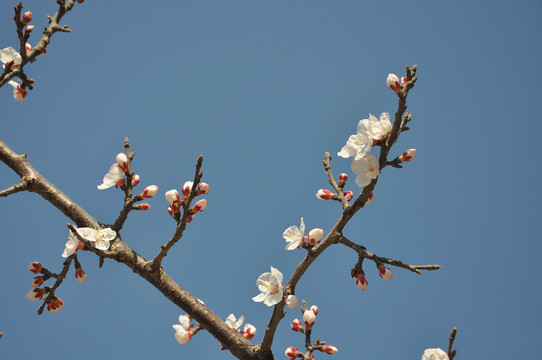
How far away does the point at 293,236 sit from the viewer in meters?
3.08

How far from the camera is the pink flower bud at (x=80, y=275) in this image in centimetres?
303

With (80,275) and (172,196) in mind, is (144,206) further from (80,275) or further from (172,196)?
(80,275)

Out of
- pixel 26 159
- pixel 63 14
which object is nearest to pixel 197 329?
pixel 26 159

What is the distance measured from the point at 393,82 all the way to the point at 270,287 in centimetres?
172

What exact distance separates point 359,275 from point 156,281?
54.9 inches

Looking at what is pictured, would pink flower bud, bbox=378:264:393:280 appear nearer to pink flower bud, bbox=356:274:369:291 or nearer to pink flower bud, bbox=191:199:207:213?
pink flower bud, bbox=356:274:369:291

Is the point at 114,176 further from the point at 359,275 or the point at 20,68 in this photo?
the point at 359,275

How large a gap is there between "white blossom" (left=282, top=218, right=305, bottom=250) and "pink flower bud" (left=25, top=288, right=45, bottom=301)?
1872 millimetres

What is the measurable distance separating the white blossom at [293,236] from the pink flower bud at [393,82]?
1.11 m

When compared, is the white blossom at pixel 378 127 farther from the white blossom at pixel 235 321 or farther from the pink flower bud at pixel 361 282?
the white blossom at pixel 235 321

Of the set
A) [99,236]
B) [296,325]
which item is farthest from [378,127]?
[99,236]

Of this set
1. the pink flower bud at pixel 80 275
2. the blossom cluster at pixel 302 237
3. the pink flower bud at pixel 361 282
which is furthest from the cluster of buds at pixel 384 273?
the pink flower bud at pixel 80 275

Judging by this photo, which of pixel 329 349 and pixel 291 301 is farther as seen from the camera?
pixel 329 349

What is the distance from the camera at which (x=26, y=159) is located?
10.0ft
